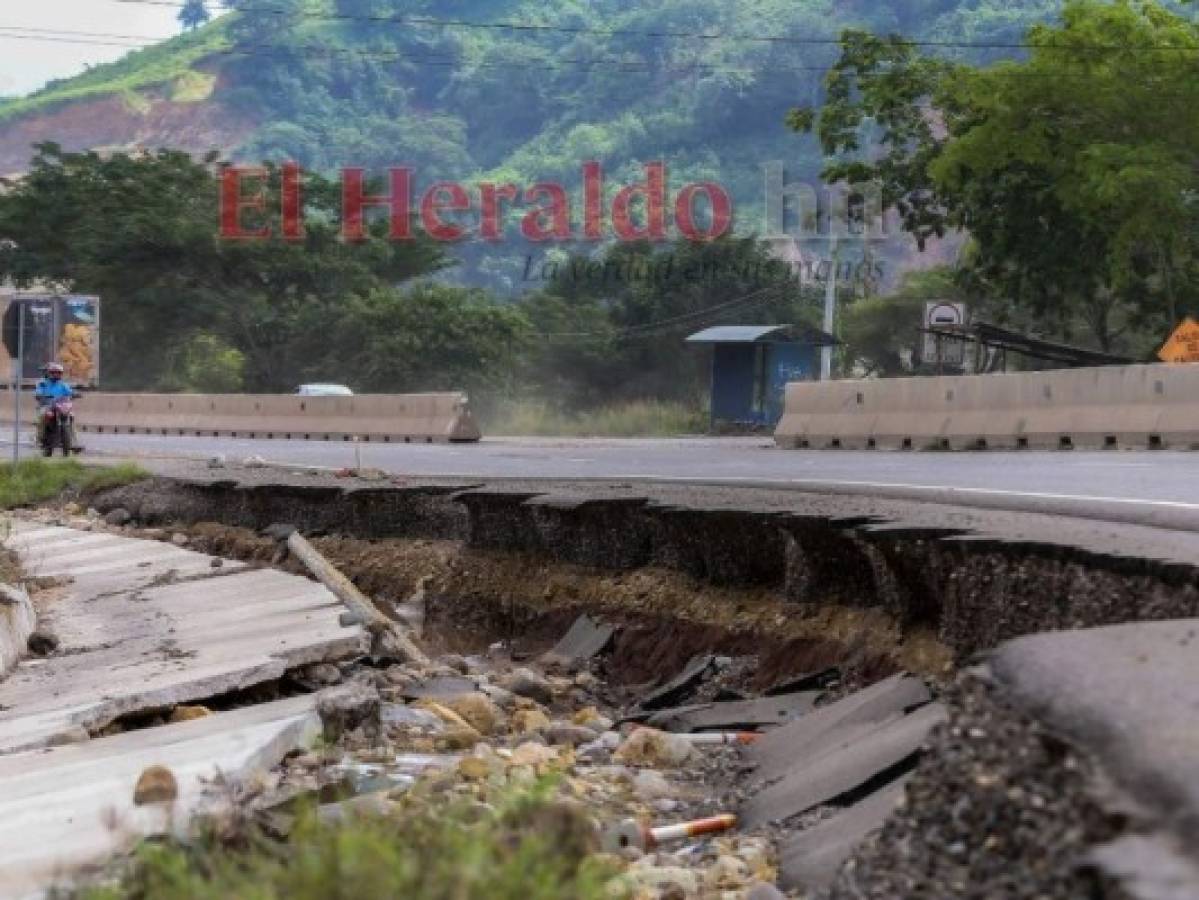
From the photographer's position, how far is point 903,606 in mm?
8617

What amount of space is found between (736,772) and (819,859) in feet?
7.35

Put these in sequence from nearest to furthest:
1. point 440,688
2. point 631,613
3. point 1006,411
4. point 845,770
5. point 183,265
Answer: point 845,770 < point 440,688 < point 631,613 < point 1006,411 < point 183,265

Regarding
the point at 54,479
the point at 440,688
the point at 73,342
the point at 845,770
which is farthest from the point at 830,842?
the point at 73,342

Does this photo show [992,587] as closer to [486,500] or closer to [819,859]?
[819,859]

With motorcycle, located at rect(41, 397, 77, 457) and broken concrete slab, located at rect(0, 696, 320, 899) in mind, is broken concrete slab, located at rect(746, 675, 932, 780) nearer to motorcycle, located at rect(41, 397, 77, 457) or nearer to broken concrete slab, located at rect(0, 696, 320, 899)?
broken concrete slab, located at rect(0, 696, 320, 899)

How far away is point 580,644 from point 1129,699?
7.52 m

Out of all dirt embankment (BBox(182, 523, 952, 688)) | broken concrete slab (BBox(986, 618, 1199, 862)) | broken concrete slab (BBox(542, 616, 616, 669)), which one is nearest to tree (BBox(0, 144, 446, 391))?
dirt embankment (BBox(182, 523, 952, 688))

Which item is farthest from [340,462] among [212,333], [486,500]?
[212,333]

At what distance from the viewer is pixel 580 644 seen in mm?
11586

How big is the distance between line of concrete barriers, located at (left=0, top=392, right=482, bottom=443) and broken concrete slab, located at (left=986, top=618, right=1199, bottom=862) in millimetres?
32580

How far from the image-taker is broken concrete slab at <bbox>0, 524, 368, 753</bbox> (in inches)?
327

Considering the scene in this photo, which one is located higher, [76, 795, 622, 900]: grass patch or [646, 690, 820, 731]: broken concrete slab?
[76, 795, 622, 900]: grass patch

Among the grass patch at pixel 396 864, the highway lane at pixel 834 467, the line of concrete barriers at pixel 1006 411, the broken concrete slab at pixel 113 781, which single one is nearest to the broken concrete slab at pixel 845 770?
the broken concrete slab at pixel 113 781

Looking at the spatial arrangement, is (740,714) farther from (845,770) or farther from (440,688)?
(845,770)
